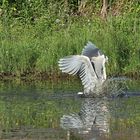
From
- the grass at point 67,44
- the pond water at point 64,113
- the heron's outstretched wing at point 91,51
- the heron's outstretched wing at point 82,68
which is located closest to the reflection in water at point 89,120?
the pond water at point 64,113

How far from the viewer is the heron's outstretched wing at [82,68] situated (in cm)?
1091

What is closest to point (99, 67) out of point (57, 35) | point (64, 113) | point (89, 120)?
point (64, 113)

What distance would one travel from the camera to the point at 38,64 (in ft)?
44.2

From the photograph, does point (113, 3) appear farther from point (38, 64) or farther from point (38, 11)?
point (38, 64)

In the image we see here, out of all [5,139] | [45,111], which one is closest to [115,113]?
[45,111]

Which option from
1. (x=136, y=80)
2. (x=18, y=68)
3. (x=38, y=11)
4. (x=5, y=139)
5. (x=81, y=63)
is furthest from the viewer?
(x=38, y=11)

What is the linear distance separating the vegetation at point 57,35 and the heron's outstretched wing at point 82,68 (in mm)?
2091

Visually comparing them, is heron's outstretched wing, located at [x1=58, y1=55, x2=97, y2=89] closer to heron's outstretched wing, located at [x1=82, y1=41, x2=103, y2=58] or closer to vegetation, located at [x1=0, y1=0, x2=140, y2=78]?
heron's outstretched wing, located at [x1=82, y1=41, x2=103, y2=58]

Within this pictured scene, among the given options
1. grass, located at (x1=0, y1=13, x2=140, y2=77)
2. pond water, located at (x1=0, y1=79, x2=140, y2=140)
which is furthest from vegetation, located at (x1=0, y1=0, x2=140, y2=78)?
pond water, located at (x1=0, y1=79, x2=140, y2=140)

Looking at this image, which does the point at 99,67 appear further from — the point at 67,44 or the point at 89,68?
the point at 67,44

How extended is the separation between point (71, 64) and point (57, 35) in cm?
368

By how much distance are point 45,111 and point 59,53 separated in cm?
440

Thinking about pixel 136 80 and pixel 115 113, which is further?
pixel 136 80

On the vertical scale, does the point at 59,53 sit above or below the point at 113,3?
below
